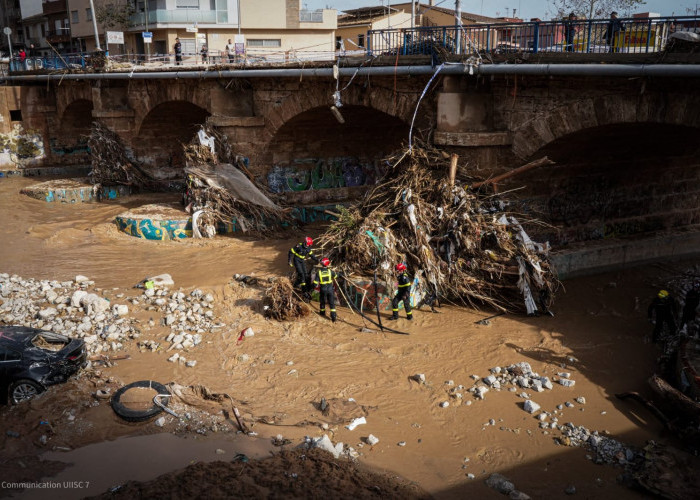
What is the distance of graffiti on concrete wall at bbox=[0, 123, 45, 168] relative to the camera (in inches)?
1192

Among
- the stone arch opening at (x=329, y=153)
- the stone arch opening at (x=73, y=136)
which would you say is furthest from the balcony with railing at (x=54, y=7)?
the stone arch opening at (x=329, y=153)

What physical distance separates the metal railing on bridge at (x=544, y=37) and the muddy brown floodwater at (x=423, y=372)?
550cm

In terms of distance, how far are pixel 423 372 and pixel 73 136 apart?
1122 inches

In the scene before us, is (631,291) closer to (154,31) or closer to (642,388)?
(642,388)

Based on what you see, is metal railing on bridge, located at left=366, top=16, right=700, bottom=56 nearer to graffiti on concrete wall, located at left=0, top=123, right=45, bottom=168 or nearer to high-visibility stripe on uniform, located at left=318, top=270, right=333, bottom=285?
high-visibility stripe on uniform, located at left=318, top=270, right=333, bottom=285

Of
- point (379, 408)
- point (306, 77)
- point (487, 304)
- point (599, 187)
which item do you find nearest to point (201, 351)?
point (379, 408)

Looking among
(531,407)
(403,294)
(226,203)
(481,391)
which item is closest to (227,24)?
(226,203)

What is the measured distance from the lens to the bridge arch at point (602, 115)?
1005 centimetres

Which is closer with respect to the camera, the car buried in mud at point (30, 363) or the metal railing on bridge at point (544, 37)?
the car buried in mud at point (30, 363)

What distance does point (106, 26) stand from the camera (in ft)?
130

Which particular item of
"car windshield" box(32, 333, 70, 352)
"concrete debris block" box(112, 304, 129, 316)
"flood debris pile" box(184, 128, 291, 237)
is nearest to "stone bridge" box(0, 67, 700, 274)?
"flood debris pile" box(184, 128, 291, 237)

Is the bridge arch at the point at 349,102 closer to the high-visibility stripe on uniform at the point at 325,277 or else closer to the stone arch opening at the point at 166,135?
the high-visibility stripe on uniform at the point at 325,277

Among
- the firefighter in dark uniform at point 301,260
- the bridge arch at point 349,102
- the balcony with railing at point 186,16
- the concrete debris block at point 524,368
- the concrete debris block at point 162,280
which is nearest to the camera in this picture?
the concrete debris block at point 524,368

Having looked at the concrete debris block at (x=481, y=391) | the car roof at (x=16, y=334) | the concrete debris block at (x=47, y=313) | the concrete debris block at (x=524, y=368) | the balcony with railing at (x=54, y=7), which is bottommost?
the concrete debris block at (x=481, y=391)
